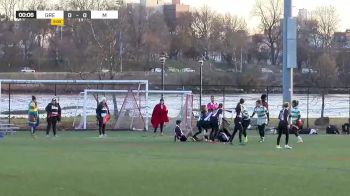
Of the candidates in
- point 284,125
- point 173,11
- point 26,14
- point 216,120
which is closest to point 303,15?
point 173,11

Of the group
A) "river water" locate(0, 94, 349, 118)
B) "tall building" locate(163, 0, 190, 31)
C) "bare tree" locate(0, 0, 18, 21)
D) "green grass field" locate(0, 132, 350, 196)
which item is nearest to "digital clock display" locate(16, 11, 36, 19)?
"river water" locate(0, 94, 349, 118)

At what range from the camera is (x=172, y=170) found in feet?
54.0

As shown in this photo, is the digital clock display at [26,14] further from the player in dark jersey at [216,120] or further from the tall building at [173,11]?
the tall building at [173,11]

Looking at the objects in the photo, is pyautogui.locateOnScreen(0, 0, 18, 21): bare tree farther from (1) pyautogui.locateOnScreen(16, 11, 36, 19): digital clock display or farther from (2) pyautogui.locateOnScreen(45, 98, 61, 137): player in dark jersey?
(2) pyautogui.locateOnScreen(45, 98, 61, 137): player in dark jersey

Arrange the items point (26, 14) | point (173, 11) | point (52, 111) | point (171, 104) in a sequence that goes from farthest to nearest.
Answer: point (173, 11) → point (171, 104) → point (26, 14) → point (52, 111)

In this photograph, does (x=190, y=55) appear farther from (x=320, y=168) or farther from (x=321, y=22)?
(x=320, y=168)

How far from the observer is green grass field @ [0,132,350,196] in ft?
43.4

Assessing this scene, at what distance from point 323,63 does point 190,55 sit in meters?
32.7

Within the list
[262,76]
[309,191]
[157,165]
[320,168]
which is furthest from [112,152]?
[262,76]

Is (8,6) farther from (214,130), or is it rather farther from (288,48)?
(214,130)

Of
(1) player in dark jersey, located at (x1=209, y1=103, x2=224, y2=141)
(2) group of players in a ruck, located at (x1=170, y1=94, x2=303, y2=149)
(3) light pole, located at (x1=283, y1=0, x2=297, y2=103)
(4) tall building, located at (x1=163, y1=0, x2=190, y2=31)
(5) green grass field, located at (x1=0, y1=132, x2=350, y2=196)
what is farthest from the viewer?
(4) tall building, located at (x1=163, y1=0, x2=190, y2=31)

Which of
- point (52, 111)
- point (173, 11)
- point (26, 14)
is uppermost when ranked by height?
point (173, 11)

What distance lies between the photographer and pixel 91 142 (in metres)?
26.9

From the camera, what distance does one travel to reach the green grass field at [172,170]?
43.4 feet
